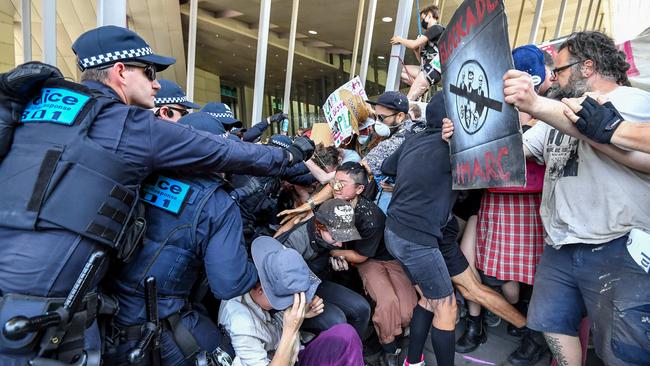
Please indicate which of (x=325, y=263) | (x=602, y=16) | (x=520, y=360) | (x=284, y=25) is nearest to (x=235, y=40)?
(x=284, y=25)

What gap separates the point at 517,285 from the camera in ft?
7.82

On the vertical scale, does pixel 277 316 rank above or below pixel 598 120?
below

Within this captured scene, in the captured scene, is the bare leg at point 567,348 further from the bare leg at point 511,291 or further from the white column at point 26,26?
the white column at point 26,26

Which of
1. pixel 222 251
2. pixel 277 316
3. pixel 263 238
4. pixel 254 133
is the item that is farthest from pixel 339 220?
pixel 254 133

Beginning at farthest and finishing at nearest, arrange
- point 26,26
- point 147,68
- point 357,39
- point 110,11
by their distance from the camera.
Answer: point 357,39
point 110,11
point 26,26
point 147,68

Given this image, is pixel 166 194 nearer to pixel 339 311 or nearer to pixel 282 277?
pixel 282 277

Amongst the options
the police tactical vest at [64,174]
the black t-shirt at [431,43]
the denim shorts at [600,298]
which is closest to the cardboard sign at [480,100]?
the denim shorts at [600,298]

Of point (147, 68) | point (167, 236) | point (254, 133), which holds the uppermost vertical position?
point (147, 68)

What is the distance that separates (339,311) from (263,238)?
0.65 metres

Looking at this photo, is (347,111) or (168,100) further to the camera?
(347,111)

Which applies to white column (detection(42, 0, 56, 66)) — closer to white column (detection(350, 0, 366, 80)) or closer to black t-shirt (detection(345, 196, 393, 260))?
black t-shirt (detection(345, 196, 393, 260))

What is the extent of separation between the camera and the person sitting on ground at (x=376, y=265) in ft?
8.15

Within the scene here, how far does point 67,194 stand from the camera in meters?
1.14

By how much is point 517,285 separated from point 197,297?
1951 millimetres
